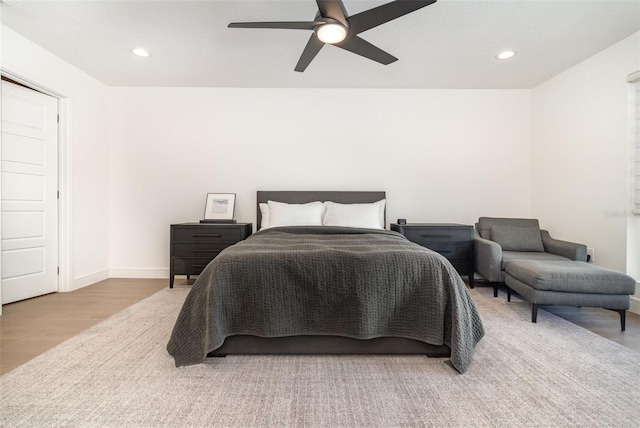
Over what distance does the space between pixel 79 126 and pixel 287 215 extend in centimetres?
269

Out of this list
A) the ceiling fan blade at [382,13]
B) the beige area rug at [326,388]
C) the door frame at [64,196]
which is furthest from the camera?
the door frame at [64,196]

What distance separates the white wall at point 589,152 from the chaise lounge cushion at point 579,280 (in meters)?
0.78

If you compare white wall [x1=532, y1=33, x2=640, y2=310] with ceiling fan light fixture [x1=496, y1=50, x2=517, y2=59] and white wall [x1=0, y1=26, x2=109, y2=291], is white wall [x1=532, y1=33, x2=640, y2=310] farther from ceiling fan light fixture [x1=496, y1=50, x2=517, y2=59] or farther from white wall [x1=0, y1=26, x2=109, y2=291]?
white wall [x1=0, y1=26, x2=109, y2=291]

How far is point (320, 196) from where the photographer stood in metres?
3.85

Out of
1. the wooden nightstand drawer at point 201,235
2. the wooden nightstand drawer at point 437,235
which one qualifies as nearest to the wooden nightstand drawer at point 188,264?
the wooden nightstand drawer at point 201,235

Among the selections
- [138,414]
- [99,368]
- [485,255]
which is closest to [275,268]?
[138,414]

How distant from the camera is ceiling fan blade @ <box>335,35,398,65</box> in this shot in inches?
83.3

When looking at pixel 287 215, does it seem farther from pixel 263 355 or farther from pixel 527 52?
pixel 527 52

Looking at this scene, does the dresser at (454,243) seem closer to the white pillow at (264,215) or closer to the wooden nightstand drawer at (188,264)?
the white pillow at (264,215)

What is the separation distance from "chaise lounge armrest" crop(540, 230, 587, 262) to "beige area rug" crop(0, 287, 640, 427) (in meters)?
1.09

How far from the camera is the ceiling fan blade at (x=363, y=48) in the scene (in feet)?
6.94

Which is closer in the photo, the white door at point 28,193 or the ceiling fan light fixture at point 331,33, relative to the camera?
the ceiling fan light fixture at point 331,33

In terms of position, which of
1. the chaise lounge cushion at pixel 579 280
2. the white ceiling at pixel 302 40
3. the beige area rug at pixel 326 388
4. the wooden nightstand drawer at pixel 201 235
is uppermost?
the white ceiling at pixel 302 40

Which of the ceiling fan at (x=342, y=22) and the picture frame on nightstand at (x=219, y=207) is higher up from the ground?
the ceiling fan at (x=342, y=22)
